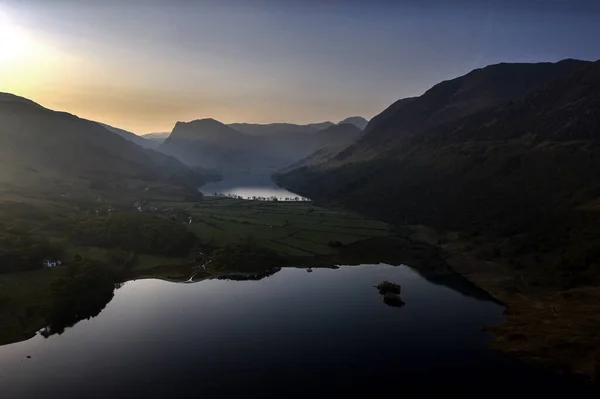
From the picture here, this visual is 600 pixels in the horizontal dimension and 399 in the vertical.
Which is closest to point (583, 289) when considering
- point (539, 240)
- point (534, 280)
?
point (534, 280)

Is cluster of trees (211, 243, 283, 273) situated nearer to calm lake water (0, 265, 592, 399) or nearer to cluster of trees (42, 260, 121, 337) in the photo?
calm lake water (0, 265, 592, 399)

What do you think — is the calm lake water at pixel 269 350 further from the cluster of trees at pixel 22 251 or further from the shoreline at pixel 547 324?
the cluster of trees at pixel 22 251

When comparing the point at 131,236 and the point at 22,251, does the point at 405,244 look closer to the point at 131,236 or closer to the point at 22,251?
the point at 131,236

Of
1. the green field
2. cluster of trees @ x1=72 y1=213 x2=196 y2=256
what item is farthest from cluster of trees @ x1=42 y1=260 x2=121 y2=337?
the green field

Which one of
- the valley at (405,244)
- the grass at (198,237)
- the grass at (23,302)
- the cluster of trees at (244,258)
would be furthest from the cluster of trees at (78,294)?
the cluster of trees at (244,258)

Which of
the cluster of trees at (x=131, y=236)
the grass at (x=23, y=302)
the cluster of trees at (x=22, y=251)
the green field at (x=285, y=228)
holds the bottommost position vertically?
the grass at (x=23, y=302)

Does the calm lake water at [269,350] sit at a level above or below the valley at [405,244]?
below

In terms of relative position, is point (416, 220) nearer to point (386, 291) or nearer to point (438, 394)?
point (386, 291)
